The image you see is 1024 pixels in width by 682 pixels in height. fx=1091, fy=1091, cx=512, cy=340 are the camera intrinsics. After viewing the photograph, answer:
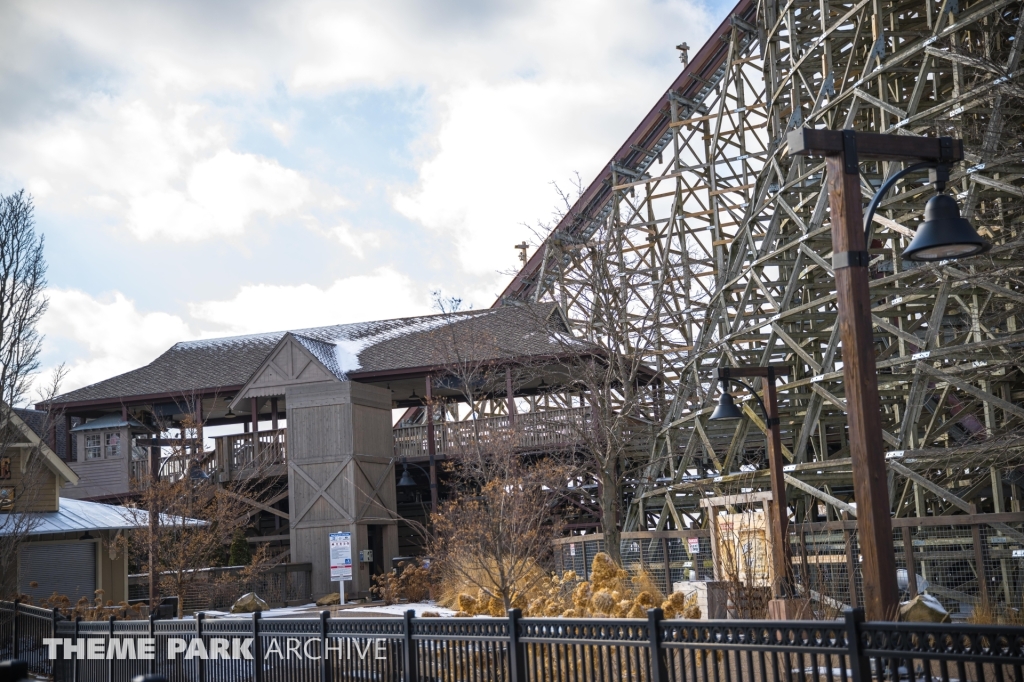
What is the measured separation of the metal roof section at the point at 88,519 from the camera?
24938mm

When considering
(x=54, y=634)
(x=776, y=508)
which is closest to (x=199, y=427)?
(x=54, y=634)

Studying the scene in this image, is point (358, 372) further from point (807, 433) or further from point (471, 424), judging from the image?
point (807, 433)

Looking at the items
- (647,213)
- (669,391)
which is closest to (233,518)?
(669,391)

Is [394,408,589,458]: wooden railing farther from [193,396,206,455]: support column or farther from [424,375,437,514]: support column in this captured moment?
[193,396,206,455]: support column

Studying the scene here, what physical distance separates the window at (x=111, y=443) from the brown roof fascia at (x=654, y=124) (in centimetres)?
1391

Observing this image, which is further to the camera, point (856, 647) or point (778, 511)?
point (778, 511)

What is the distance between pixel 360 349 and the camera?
3497 centimetres

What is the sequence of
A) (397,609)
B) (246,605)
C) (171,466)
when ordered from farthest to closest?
(171,466) → (246,605) → (397,609)

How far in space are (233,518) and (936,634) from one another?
989 inches

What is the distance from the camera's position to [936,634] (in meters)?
6.19

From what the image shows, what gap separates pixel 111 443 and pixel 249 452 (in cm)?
581

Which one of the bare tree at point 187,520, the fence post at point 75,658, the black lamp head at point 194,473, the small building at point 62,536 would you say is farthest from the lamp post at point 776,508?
the small building at point 62,536

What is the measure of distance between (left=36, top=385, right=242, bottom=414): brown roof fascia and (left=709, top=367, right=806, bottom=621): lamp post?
2265cm

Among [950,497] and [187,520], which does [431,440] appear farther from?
[950,497]
